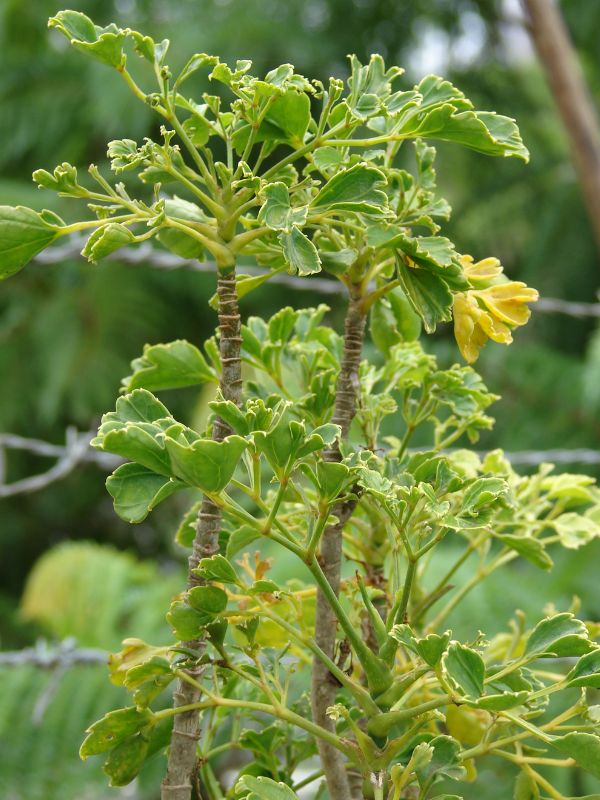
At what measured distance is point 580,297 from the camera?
2117 millimetres

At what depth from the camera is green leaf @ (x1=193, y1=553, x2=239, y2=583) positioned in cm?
27

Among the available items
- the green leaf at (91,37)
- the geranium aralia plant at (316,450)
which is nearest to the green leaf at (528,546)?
the geranium aralia plant at (316,450)

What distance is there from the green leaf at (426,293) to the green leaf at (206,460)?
0.07 metres

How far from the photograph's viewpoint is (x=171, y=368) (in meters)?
0.33

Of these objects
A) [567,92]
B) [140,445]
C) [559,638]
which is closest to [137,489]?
[140,445]

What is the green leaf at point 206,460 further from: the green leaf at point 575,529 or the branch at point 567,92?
the branch at point 567,92

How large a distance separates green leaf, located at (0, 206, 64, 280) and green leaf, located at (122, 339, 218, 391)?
66mm

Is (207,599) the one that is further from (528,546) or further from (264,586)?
(528,546)

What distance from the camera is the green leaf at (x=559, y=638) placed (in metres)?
0.25

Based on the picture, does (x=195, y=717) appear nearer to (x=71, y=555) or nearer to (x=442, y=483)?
(x=442, y=483)

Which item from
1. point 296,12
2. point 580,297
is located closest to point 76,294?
point 296,12

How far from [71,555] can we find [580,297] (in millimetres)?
1264

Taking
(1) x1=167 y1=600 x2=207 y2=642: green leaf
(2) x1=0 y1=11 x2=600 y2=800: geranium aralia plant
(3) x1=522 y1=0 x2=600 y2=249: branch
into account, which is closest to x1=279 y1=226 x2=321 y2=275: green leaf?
(2) x1=0 y1=11 x2=600 y2=800: geranium aralia plant

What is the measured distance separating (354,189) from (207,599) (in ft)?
0.40
